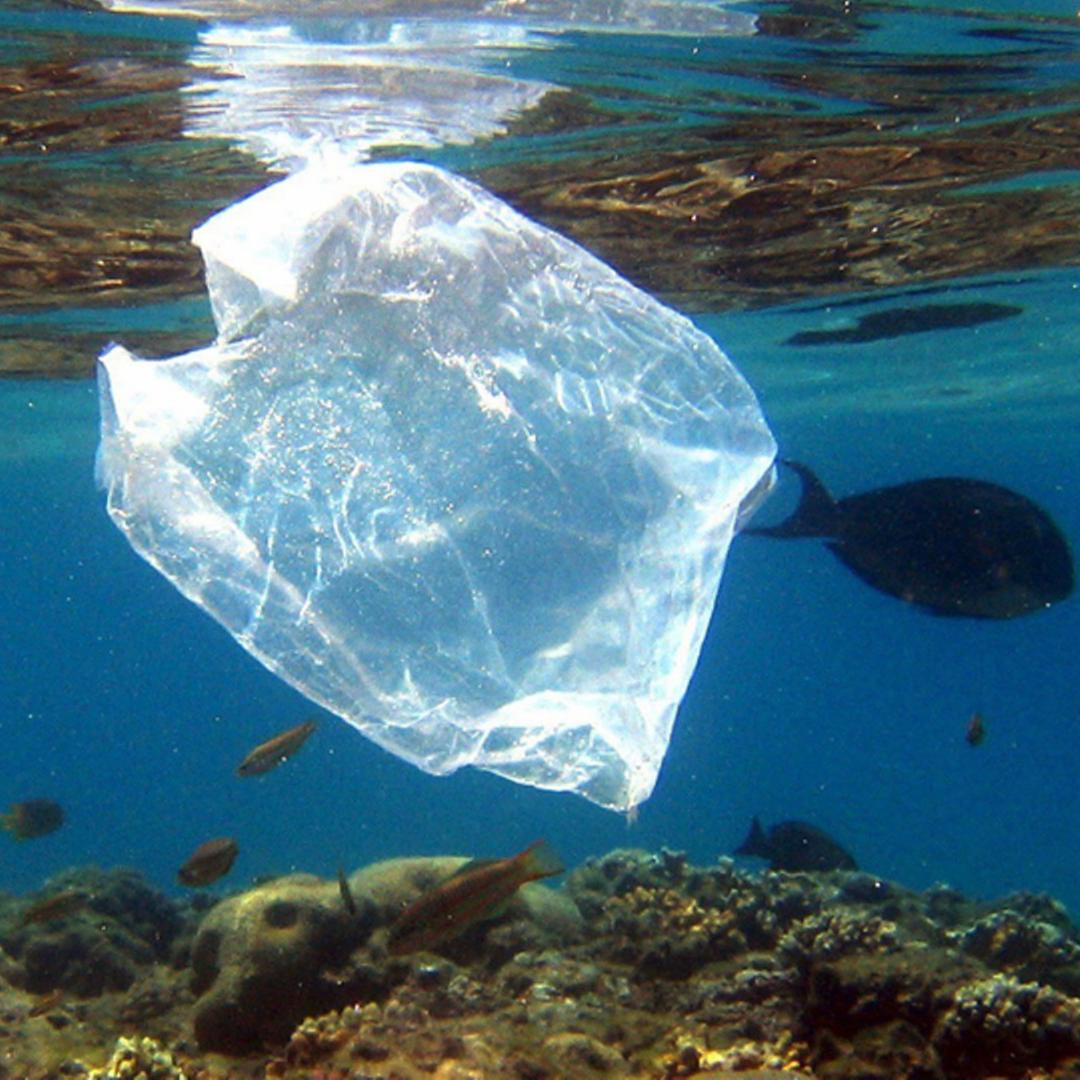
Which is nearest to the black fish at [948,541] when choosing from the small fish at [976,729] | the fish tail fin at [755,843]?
the small fish at [976,729]

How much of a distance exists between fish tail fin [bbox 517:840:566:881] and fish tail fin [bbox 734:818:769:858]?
5.90m

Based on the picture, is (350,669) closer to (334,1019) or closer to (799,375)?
(334,1019)

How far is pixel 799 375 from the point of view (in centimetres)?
2298

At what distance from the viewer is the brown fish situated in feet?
28.6

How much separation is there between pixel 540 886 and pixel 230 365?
6.56 metres

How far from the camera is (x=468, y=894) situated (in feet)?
21.4

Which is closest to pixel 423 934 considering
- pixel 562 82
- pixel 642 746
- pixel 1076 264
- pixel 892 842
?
pixel 642 746

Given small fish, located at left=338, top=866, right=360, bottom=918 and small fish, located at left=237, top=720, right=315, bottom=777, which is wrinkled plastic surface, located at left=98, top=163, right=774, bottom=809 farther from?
small fish, located at left=237, top=720, right=315, bottom=777

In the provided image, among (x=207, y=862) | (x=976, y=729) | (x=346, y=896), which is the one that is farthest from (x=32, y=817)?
(x=976, y=729)

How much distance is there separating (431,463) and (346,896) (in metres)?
3.92

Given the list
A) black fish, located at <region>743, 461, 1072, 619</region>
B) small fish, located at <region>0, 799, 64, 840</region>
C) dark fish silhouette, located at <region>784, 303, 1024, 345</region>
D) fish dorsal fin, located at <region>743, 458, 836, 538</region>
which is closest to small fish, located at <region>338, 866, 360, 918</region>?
small fish, located at <region>0, 799, 64, 840</region>

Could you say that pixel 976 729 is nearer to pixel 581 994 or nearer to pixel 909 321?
pixel 581 994

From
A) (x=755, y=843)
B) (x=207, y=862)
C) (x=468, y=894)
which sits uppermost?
(x=468, y=894)

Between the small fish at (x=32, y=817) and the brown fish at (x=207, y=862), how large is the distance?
311 centimetres
